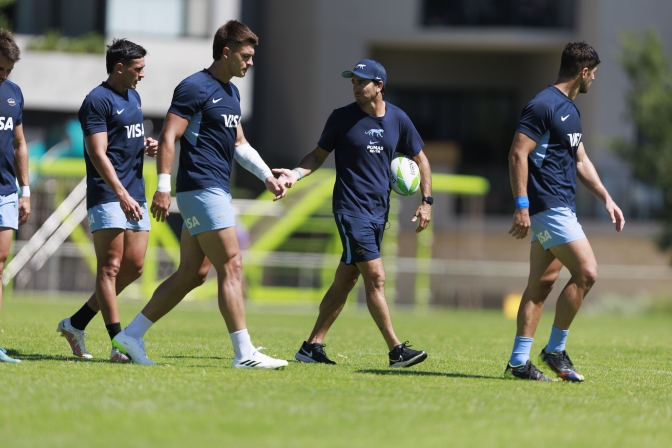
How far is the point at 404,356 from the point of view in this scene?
8.20 meters

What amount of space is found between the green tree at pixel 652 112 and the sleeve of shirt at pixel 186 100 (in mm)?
19166

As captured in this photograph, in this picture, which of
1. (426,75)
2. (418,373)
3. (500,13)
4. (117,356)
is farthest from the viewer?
(426,75)

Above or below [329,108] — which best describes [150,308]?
above

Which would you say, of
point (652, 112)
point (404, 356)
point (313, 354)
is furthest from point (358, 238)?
point (652, 112)

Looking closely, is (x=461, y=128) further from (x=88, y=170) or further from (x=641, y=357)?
(x=88, y=170)

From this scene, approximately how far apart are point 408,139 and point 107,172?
2.43 metres

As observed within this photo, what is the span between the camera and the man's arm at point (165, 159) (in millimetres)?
7492

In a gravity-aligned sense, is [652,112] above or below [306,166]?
below

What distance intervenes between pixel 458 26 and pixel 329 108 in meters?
4.41

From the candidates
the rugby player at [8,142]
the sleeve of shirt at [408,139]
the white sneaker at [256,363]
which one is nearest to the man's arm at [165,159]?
the white sneaker at [256,363]

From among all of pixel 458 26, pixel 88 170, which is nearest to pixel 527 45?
pixel 458 26

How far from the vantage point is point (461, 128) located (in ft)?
117

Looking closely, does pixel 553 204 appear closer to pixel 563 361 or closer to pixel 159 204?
pixel 563 361

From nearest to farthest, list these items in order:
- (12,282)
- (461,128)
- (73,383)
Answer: (73,383) < (12,282) < (461,128)
